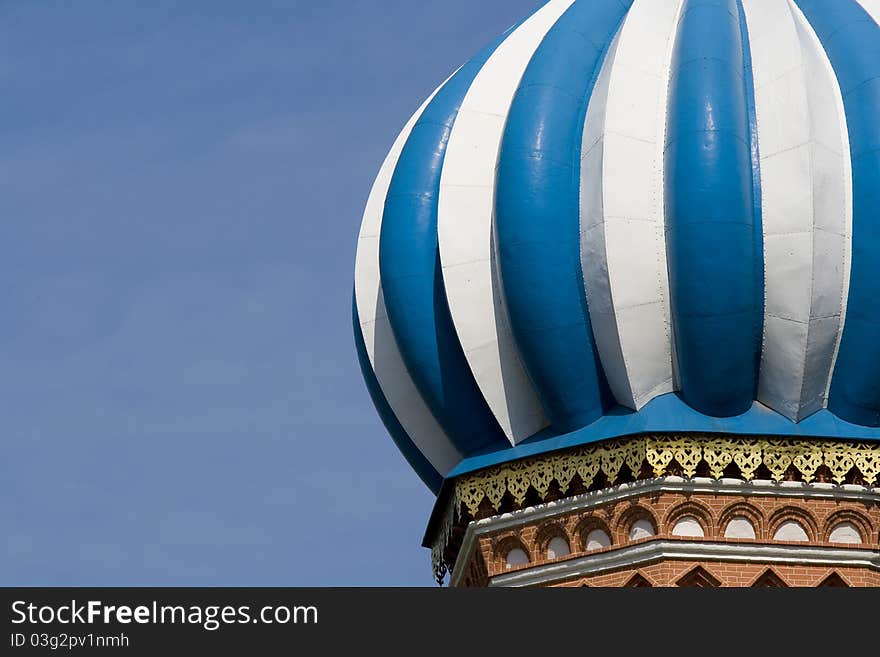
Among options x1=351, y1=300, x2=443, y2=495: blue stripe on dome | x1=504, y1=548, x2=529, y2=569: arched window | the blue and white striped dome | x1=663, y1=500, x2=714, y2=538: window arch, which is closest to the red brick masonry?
x1=663, y1=500, x2=714, y2=538: window arch

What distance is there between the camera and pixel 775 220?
71.1 feet

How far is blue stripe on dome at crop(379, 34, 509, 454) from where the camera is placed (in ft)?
73.7

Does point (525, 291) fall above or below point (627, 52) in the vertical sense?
below

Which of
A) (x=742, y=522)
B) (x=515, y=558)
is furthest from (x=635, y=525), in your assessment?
(x=515, y=558)

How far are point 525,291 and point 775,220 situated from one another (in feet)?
5.15

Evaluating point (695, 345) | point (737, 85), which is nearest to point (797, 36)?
point (737, 85)

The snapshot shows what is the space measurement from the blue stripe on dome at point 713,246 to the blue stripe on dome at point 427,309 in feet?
4.76

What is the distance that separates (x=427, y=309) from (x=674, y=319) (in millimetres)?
1686

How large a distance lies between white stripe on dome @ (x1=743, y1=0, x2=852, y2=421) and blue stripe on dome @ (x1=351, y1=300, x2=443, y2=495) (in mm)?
2545

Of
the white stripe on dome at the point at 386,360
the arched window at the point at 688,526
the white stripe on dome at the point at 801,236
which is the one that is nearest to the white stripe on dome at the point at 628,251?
the white stripe on dome at the point at 801,236

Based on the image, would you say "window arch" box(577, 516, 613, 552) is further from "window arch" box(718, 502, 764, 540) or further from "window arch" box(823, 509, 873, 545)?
"window arch" box(823, 509, 873, 545)

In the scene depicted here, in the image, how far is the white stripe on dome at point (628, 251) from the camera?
71.3 ft

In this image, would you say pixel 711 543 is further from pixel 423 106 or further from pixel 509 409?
pixel 423 106

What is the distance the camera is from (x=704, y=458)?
71.4 feet
